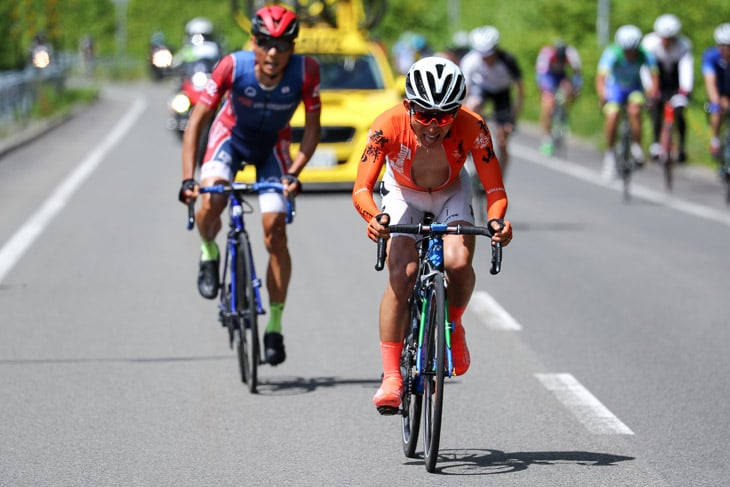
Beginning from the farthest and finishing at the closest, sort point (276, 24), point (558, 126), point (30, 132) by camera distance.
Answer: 1. point (30, 132)
2. point (558, 126)
3. point (276, 24)

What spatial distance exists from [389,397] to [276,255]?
2.11 meters

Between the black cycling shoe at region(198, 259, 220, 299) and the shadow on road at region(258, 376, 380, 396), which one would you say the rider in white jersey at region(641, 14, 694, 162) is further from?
the shadow on road at region(258, 376, 380, 396)

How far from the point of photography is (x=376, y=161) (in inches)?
251

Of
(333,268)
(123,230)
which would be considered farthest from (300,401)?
(123,230)

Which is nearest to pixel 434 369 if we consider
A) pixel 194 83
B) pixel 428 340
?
pixel 428 340

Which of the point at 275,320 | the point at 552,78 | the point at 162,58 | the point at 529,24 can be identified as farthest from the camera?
the point at 529,24

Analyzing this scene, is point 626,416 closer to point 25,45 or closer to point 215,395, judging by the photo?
point 215,395

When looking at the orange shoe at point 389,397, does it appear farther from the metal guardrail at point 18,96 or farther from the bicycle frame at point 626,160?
the metal guardrail at point 18,96

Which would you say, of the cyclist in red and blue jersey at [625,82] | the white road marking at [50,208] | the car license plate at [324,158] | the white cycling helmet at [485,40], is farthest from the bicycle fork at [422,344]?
the cyclist in red and blue jersey at [625,82]

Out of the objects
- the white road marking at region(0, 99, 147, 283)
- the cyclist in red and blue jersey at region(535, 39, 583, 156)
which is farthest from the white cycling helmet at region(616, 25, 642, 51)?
the cyclist in red and blue jersey at region(535, 39, 583, 156)

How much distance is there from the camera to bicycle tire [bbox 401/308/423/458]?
639 cm

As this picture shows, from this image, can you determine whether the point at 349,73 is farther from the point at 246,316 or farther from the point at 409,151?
the point at 409,151

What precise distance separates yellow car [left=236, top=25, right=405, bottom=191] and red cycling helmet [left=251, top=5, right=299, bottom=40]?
369 inches

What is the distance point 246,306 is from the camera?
26.9 feet
